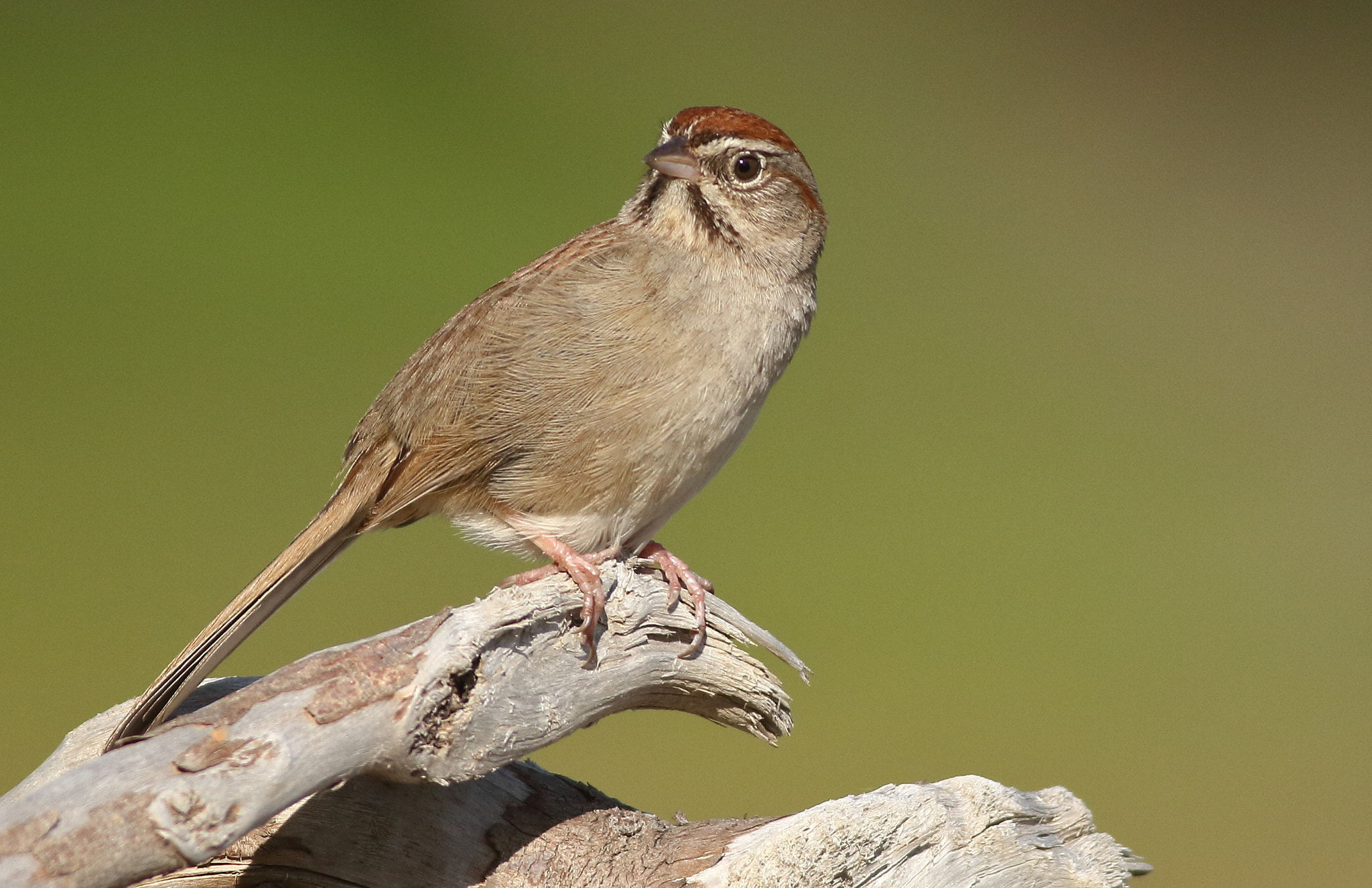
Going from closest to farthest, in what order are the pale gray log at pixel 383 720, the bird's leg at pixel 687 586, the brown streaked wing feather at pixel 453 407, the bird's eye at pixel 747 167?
the pale gray log at pixel 383 720 < the bird's leg at pixel 687 586 < the brown streaked wing feather at pixel 453 407 < the bird's eye at pixel 747 167

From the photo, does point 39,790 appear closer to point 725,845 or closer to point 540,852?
point 540,852

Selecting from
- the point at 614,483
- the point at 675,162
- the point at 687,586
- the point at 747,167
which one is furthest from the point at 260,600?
the point at 747,167

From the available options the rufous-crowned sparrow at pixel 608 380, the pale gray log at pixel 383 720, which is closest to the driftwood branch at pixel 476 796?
the pale gray log at pixel 383 720

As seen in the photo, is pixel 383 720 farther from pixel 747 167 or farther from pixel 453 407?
pixel 747 167

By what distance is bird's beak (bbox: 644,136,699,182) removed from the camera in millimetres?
2941

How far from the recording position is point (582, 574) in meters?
2.65

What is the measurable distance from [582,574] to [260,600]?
0.65 metres

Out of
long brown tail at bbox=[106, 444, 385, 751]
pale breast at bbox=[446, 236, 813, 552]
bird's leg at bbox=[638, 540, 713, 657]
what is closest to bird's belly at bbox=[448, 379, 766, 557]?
pale breast at bbox=[446, 236, 813, 552]

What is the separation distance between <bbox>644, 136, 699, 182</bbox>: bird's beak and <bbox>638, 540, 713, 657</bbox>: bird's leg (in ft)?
2.86

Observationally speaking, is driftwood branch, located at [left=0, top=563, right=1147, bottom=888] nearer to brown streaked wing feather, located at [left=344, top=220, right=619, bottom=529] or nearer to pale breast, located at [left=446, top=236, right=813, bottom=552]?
pale breast, located at [left=446, top=236, right=813, bottom=552]

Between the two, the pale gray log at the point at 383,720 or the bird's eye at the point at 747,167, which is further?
the bird's eye at the point at 747,167

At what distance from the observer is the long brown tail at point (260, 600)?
7.84ft

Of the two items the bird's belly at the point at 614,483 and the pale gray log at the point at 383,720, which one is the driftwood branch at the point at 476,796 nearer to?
the pale gray log at the point at 383,720

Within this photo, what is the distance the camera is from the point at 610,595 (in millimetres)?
2674
